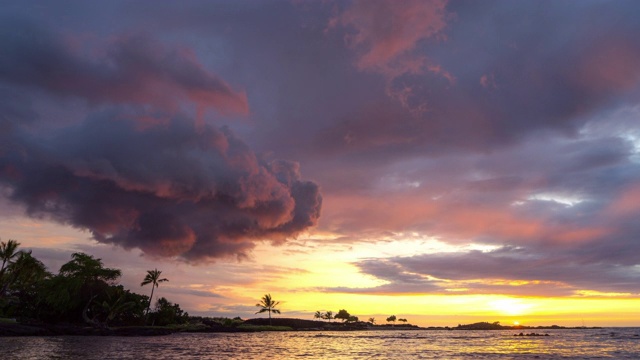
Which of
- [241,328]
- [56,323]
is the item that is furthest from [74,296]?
[241,328]

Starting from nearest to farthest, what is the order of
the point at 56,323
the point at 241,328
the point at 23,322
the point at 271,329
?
1. the point at 23,322
2. the point at 56,323
3. the point at 241,328
4. the point at 271,329

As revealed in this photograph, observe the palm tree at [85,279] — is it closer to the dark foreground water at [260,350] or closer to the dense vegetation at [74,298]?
the dense vegetation at [74,298]

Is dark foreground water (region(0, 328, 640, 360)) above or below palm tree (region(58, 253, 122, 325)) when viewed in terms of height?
below

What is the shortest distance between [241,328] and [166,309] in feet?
128

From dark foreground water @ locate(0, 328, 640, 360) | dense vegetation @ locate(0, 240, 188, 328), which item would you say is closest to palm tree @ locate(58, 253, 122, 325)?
dense vegetation @ locate(0, 240, 188, 328)

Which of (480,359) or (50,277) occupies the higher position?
(50,277)

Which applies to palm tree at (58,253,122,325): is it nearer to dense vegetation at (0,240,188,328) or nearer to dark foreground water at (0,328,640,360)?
dense vegetation at (0,240,188,328)

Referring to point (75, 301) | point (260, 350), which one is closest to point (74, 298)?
point (75, 301)

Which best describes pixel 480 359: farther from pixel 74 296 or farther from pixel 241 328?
pixel 241 328

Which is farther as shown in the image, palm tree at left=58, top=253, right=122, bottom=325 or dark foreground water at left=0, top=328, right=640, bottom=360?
palm tree at left=58, top=253, right=122, bottom=325

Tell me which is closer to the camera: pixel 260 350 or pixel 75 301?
pixel 260 350

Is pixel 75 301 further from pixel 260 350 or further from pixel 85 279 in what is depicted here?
pixel 260 350

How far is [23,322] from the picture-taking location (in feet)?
325

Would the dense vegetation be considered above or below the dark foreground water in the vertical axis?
above
